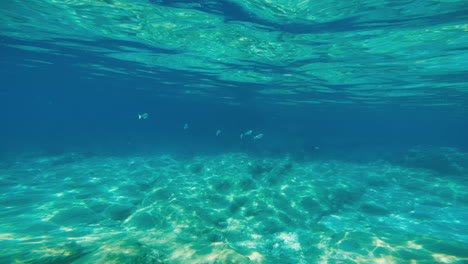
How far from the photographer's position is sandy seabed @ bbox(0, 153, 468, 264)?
6.57 meters

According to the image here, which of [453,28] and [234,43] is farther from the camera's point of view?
[234,43]

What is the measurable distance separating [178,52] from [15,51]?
18.9 metres

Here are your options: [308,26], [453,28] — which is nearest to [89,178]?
[308,26]

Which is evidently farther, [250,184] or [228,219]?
[250,184]

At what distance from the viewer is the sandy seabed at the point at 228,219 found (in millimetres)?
6570

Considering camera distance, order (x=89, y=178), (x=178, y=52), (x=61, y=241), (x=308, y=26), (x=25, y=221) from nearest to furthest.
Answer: (x=61, y=241) < (x=25, y=221) < (x=308, y=26) < (x=89, y=178) < (x=178, y=52)

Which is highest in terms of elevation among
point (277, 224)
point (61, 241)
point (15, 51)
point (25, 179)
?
point (15, 51)

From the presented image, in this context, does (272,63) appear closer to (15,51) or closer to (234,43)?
(234,43)

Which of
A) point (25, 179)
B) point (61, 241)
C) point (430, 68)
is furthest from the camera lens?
point (430, 68)

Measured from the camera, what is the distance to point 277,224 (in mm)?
9820

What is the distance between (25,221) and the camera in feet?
28.8

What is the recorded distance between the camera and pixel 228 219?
992 centimetres

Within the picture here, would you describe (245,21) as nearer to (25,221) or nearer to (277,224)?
(277,224)

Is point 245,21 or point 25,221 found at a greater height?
point 245,21
